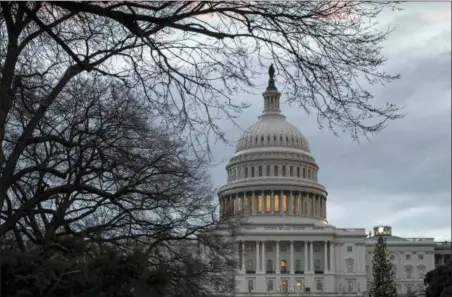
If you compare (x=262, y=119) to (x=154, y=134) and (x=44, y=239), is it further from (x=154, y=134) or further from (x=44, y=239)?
(x=44, y=239)

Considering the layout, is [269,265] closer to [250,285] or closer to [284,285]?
[284,285]

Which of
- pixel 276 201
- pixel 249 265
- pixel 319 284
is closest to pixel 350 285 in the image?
pixel 319 284

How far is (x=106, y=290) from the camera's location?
13.4 m

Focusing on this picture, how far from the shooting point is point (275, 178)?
153250mm

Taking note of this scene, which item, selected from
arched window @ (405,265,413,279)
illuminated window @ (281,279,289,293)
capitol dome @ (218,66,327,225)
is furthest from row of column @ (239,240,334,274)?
arched window @ (405,265,413,279)

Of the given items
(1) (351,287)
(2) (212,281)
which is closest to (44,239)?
(2) (212,281)

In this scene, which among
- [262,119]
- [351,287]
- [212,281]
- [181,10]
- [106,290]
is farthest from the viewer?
[262,119]

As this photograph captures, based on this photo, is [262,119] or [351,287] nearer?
[351,287]

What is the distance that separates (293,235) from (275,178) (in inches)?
514

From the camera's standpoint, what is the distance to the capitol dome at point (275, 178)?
152 meters

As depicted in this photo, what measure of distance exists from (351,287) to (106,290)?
5139 inches

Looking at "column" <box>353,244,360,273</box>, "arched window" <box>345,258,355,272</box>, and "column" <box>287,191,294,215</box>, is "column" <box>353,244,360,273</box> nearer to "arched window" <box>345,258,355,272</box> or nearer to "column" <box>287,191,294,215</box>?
"arched window" <box>345,258,355,272</box>

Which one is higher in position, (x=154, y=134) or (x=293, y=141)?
(x=293, y=141)

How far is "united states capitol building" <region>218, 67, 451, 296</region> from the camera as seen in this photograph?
141 meters
